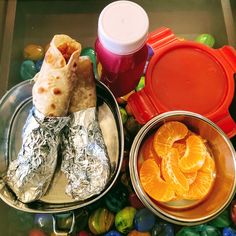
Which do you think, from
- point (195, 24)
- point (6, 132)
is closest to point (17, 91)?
point (6, 132)

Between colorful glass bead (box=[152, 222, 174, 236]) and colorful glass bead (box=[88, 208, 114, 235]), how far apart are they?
79 mm

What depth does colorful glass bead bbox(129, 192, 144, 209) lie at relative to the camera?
66 centimetres

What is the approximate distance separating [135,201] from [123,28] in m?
0.31

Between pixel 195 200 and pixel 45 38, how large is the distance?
19.6 inches

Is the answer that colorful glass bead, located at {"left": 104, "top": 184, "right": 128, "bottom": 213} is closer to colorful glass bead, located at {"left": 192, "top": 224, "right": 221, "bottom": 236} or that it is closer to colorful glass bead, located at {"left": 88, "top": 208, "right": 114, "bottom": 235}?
colorful glass bead, located at {"left": 88, "top": 208, "right": 114, "bottom": 235}

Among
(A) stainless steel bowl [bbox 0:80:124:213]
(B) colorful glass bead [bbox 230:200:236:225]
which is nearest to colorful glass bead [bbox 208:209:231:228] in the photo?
(B) colorful glass bead [bbox 230:200:236:225]

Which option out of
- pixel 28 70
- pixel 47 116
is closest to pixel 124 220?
pixel 47 116

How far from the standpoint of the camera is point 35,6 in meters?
0.86

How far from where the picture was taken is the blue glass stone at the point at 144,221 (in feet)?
2.11

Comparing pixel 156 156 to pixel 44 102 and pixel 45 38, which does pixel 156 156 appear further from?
pixel 45 38

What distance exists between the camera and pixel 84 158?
22.5 inches

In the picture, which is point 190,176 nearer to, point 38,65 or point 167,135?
point 167,135

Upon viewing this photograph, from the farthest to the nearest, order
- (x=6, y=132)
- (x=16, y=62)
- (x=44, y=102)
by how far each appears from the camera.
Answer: (x=16, y=62), (x=6, y=132), (x=44, y=102)

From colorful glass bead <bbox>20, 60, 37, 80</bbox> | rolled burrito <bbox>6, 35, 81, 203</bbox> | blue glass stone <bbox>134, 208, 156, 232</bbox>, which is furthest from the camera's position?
colorful glass bead <bbox>20, 60, 37, 80</bbox>
